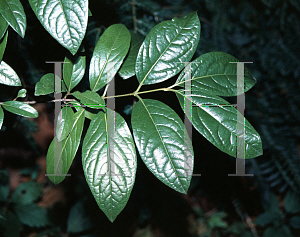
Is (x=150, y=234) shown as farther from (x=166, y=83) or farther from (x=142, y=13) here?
(x=142, y=13)

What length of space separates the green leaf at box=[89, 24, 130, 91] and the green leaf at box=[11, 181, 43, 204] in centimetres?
106

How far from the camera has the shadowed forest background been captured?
2.74ft

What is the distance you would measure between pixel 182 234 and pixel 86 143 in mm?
1340

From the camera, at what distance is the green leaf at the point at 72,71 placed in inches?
20.9

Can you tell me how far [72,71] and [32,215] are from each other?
1.05 meters

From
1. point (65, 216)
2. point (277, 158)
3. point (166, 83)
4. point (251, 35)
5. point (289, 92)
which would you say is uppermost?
point (251, 35)

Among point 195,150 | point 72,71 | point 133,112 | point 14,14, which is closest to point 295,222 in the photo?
point 195,150

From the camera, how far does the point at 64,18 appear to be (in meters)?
0.45

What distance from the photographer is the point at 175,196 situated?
164 cm

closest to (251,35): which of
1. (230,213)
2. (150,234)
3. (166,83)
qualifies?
(166,83)

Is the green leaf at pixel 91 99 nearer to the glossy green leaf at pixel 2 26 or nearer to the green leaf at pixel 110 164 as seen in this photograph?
the green leaf at pixel 110 164

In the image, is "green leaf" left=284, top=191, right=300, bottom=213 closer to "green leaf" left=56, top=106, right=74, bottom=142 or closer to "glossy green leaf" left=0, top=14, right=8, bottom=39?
"green leaf" left=56, top=106, right=74, bottom=142

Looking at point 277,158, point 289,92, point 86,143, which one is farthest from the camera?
point 289,92

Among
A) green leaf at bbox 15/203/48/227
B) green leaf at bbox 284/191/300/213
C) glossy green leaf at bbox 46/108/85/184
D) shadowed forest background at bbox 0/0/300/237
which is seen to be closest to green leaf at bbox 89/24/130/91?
glossy green leaf at bbox 46/108/85/184
